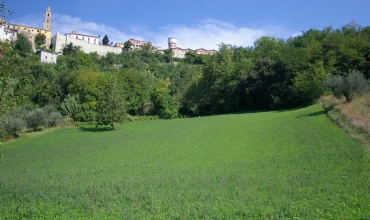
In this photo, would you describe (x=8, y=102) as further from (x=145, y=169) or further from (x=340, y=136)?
(x=340, y=136)

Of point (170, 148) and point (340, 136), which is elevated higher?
point (340, 136)

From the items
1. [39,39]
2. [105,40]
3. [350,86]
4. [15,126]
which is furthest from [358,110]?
[105,40]

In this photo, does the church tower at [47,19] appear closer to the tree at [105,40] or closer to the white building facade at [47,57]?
the tree at [105,40]

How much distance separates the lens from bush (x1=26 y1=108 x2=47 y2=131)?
4912cm

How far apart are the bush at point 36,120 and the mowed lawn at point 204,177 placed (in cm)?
1733

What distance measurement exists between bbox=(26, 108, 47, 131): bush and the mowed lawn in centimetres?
1733

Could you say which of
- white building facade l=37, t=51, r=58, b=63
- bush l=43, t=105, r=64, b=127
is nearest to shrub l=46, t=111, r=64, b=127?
bush l=43, t=105, r=64, b=127

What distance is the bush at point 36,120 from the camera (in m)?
49.1

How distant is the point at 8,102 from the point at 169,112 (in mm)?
52614

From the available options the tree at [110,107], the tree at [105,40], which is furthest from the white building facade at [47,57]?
the tree at [110,107]

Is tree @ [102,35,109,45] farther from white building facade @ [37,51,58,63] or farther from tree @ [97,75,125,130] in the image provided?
tree @ [97,75,125,130]

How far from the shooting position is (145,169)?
21734mm

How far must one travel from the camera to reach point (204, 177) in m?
17.5

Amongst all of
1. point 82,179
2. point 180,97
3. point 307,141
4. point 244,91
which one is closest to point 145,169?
point 82,179
